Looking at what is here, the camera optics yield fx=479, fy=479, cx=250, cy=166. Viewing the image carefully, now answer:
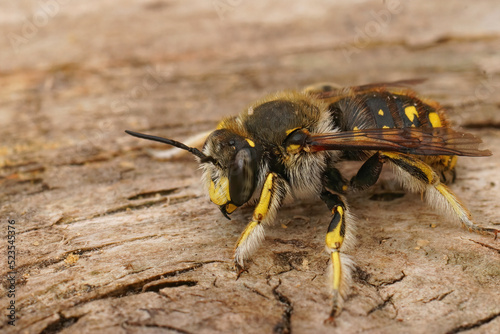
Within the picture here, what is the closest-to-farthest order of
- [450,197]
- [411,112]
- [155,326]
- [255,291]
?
[155,326] → [255,291] → [450,197] → [411,112]

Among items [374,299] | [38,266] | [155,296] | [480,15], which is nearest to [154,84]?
[38,266]

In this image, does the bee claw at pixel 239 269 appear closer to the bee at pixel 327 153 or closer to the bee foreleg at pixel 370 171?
the bee at pixel 327 153

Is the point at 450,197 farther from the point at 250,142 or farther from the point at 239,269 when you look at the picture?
the point at 239,269

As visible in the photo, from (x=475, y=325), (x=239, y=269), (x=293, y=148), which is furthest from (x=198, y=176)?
(x=475, y=325)

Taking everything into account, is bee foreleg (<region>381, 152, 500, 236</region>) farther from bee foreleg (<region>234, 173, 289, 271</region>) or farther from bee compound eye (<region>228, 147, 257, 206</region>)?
bee compound eye (<region>228, 147, 257, 206</region>)

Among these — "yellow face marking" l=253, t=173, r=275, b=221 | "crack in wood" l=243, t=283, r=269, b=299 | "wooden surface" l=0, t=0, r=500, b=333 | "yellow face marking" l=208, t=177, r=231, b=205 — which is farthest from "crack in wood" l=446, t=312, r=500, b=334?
"yellow face marking" l=208, t=177, r=231, b=205

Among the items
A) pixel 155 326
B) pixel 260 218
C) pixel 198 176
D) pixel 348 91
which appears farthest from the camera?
pixel 198 176

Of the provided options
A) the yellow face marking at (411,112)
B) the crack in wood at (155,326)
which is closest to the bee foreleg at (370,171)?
the yellow face marking at (411,112)
